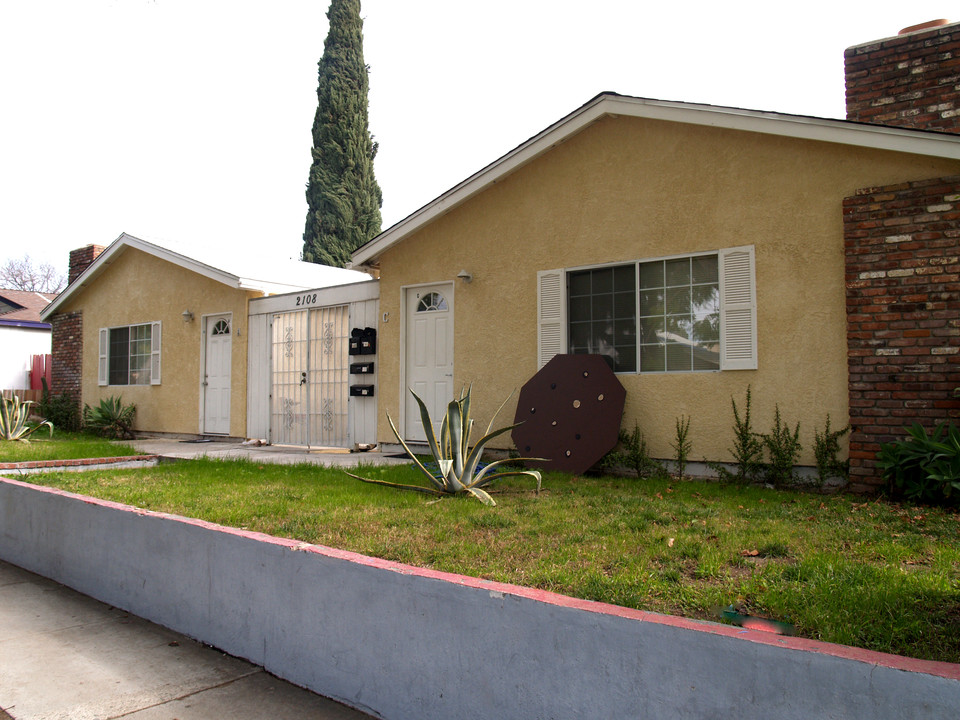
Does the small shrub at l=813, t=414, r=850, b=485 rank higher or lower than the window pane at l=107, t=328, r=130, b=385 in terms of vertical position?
lower

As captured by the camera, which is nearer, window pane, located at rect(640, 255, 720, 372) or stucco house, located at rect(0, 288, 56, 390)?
window pane, located at rect(640, 255, 720, 372)

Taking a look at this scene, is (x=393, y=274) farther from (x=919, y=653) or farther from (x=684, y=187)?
(x=919, y=653)

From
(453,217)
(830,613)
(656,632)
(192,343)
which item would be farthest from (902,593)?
(192,343)

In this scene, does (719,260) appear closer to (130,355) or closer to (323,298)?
(323,298)

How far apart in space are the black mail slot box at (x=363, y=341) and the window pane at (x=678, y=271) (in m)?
4.43

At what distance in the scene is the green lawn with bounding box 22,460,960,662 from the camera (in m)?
3.02

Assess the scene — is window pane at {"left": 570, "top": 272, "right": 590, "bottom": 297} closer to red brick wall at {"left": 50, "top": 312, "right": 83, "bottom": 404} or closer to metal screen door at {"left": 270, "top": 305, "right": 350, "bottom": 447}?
metal screen door at {"left": 270, "top": 305, "right": 350, "bottom": 447}

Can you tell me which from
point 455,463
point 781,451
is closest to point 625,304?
point 781,451

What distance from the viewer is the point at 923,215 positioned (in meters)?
5.97

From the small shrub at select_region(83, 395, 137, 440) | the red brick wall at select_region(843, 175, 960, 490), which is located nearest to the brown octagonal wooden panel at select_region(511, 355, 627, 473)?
the red brick wall at select_region(843, 175, 960, 490)

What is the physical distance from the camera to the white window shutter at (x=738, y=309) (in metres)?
6.82

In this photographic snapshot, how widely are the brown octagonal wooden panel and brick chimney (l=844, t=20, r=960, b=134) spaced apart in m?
4.20

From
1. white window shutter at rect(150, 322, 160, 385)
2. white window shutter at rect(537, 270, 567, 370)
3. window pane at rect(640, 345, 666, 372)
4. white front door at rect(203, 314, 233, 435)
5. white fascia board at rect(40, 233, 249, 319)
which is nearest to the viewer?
window pane at rect(640, 345, 666, 372)

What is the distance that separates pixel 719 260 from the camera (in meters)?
7.02
